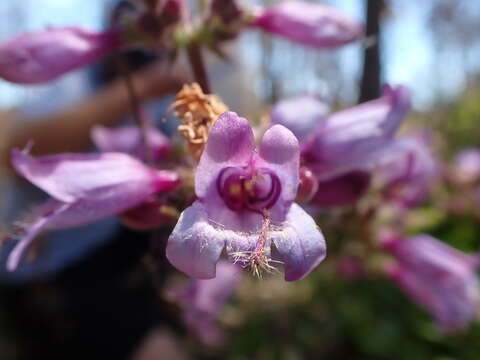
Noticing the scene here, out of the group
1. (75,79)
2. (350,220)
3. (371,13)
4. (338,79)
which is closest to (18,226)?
(371,13)

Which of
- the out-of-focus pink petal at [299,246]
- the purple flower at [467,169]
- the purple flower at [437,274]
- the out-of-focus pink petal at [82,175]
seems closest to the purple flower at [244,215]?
the out-of-focus pink petal at [299,246]

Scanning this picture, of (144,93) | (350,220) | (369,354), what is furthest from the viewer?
(369,354)

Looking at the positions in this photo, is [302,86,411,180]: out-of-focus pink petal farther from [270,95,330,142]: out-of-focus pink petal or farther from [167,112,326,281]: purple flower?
[167,112,326,281]: purple flower

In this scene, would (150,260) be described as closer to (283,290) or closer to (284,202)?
(284,202)

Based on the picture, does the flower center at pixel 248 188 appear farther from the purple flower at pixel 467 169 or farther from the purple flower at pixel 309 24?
the purple flower at pixel 467 169

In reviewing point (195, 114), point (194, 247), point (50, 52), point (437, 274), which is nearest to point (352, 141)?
point (195, 114)

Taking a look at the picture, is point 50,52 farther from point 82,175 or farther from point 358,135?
point 358,135

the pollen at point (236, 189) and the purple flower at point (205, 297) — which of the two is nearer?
the pollen at point (236, 189)

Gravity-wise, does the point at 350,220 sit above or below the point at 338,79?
below
